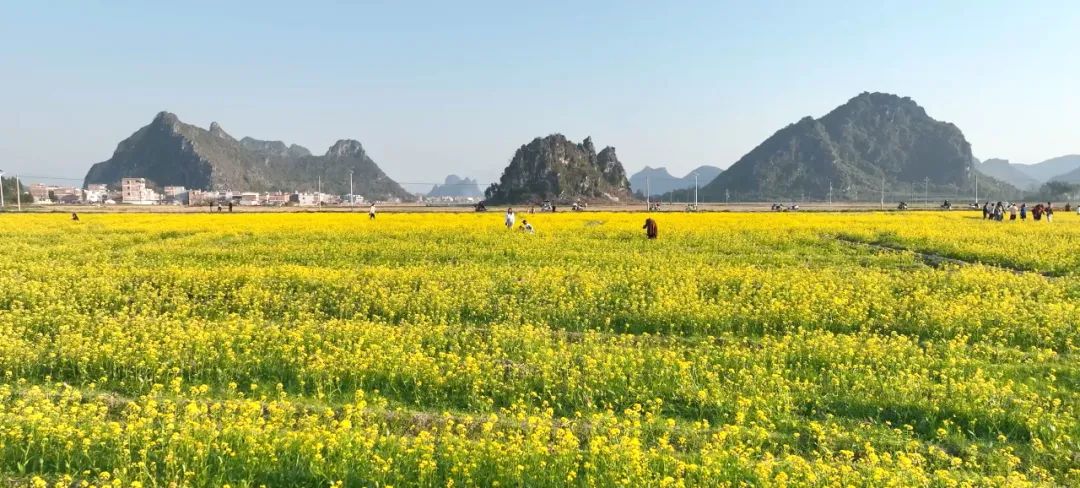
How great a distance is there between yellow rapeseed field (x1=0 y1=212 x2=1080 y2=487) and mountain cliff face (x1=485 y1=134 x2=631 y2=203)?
512ft

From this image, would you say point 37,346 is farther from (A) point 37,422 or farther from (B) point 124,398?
(A) point 37,422

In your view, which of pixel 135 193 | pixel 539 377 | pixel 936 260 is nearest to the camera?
pixel 539 377

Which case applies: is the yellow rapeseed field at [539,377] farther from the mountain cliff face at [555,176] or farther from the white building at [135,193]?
the white building at [135,193]

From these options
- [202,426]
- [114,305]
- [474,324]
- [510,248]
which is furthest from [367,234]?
[202,426]

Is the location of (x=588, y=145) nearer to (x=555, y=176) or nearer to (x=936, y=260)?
(x=555, y=176)

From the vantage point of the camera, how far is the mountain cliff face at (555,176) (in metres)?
176

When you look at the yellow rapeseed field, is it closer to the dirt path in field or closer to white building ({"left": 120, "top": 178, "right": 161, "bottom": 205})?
the dirt path in field

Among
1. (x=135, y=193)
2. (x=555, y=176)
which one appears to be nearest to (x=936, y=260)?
(x=555, y=176)

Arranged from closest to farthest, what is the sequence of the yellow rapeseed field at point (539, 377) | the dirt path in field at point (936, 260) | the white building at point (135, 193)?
the yellow rapeseed field at point (539, 377), the dirt path in field at point (936, 260), the white building at point (135, 193)

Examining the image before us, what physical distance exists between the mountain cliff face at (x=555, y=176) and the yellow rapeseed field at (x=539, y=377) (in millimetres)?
155947

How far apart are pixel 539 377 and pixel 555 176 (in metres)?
170

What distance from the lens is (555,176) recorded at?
581 feet

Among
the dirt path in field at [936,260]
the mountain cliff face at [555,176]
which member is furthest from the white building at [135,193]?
the dirt path in field at [936,260]

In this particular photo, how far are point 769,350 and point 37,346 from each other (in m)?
10.5
